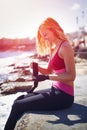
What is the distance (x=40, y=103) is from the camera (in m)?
2.76

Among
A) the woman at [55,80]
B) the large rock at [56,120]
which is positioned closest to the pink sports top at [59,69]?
the woman at [55,80]

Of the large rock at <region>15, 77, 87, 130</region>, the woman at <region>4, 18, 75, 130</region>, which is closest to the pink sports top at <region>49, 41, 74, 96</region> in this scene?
the woman at <region>4, 18, 75, 130</region>

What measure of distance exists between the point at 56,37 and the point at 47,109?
77 cm

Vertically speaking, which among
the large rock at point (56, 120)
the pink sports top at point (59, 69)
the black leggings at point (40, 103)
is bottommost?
the large rock at point (56, 120)

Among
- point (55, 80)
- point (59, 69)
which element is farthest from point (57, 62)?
point (55, 80)

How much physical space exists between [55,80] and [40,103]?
0.28 meters

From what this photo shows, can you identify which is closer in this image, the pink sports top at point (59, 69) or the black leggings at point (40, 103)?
the black leggings at point (40, 103)

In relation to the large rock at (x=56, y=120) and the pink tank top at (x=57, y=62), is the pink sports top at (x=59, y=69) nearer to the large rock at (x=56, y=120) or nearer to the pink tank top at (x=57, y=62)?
the pink tank top at (x=57, y=62)

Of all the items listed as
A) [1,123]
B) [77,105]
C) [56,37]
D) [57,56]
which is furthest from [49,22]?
[1,123]

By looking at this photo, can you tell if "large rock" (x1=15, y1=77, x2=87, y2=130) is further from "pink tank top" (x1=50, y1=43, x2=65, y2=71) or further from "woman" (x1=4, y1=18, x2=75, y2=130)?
"pink tank top" (x1=50, y1=43, x2=65, y2=71)

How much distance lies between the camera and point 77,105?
10.5ft

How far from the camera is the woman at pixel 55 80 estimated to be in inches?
106

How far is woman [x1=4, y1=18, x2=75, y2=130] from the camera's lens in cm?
269

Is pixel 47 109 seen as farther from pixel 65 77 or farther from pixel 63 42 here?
pixel 63 42
